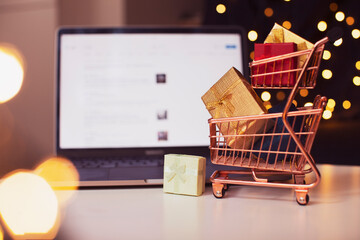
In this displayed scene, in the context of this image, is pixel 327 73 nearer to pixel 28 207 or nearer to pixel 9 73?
pixel 28 207

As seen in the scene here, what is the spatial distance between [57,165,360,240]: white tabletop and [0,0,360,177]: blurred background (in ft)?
1.07

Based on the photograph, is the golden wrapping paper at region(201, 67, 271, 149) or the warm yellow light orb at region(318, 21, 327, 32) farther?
the warm yellow light orb at region(318, 21, 327, 32)

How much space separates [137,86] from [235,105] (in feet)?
1.44

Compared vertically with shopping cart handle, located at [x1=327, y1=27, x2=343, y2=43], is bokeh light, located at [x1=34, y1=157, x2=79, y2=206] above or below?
below

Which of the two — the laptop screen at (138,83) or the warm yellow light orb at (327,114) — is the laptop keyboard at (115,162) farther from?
the warm yellow light orb at (327,114)

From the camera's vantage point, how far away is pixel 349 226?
0.46 m

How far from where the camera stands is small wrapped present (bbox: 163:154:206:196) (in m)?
0.60

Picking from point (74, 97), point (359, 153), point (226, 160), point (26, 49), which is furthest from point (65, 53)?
point (359, 153)

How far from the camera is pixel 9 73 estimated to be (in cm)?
146

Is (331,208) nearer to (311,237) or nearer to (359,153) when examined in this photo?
(311,237)

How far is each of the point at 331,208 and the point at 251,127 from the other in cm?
18

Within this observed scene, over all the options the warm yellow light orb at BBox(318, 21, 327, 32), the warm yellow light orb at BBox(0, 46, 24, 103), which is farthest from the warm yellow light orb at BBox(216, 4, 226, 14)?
the warm yellow light orb at BBox(0, 46, 24, 103)

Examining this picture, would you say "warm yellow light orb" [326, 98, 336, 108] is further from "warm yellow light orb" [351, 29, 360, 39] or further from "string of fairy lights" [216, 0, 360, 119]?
"warm yellow light orb" [351, 29, 360, 39]

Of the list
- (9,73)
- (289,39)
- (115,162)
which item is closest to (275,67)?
(289,39)
